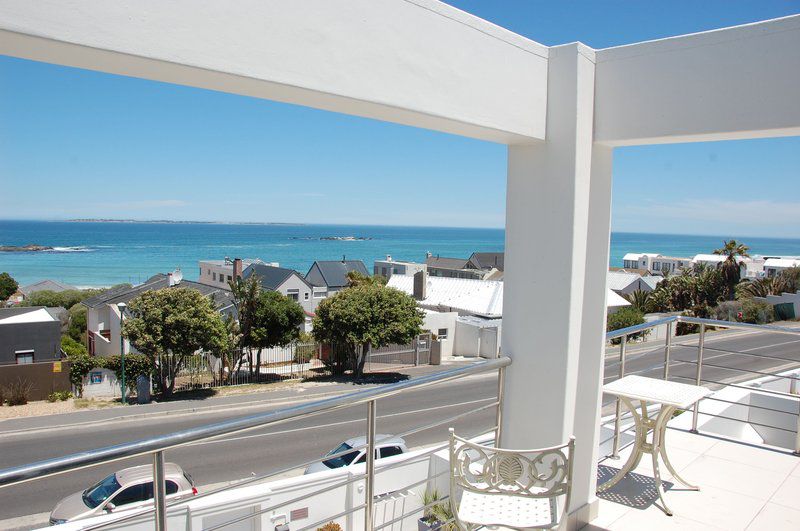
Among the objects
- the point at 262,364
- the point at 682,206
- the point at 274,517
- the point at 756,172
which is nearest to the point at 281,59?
the point at 274,517

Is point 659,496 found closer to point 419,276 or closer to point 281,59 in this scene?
point 281,59

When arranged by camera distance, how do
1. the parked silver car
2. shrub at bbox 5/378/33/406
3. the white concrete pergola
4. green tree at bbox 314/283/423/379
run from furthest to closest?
green tree at bbox 314/283/423/379, shrub at bbox 5/378/33/406, the parked silver car, the white concrete pergola

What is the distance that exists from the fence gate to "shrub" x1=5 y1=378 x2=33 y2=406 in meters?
13.2

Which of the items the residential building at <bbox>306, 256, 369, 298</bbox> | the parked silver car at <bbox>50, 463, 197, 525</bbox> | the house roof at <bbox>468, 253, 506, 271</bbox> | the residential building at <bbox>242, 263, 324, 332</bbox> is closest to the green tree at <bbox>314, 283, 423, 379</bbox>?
the parked silver car at <bbox>50, 463, 197, 525</bbox>

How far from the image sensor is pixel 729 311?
107ft

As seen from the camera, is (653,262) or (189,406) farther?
(653,262)

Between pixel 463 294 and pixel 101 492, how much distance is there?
2643 centimetres

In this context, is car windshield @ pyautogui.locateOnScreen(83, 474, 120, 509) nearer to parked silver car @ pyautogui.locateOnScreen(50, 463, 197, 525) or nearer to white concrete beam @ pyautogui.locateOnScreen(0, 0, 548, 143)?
parked silver car @ pyautogui.locateOnScreen(50, 463, 197, 525)

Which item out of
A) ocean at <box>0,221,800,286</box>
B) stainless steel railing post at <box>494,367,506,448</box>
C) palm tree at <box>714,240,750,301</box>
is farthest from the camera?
ocean at <box>0,221,800,286</box>

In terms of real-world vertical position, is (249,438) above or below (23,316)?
below

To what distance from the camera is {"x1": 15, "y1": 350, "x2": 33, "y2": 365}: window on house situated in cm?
2262

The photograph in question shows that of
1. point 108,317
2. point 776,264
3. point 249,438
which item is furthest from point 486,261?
point 249,438

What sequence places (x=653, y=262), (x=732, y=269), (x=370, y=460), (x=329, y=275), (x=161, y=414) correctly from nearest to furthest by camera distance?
(x=370, y=460) < (x=161, y=414) < (x=732, y=269) < (x=329, y=275) < (x=653, y=262)

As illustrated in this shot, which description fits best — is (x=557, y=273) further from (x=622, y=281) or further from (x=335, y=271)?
(x=335, y=271)
